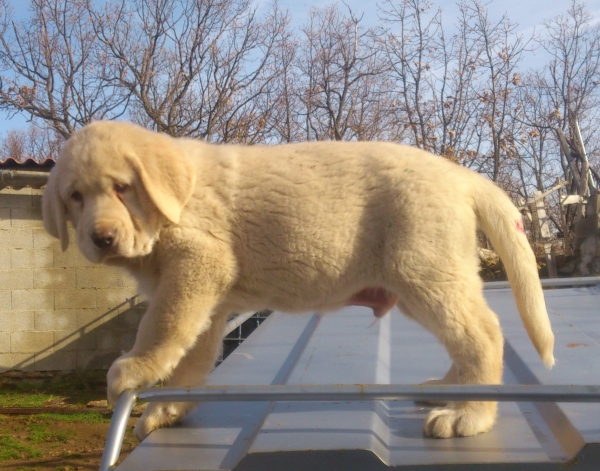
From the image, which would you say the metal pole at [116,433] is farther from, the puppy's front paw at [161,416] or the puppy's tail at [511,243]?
the puppy's tail at [511,243]

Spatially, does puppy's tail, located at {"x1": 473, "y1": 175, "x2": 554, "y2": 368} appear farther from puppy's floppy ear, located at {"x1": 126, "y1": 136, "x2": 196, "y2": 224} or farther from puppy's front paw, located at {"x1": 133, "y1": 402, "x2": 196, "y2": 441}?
puppy's front paw, located at {"x1": 133, "y1": 402, "x2": 196, "y2": 441}

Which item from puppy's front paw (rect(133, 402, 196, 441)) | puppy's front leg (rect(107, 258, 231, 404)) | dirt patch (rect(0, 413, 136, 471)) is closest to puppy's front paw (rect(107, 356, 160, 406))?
puppy's front leg (rect(107, 258, 231, 404))

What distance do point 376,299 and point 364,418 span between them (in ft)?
2.86

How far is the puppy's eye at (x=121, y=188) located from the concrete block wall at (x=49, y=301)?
8444mm

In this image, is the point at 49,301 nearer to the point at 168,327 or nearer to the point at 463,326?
the point at 168,327

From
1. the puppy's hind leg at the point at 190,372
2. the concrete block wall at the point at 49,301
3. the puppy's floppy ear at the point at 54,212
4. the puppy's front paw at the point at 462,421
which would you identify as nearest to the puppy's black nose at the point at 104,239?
the puppy's floppy ear at the point at 54,212

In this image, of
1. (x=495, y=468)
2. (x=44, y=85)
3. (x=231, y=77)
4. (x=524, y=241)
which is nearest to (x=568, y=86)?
(x=231, y=77)

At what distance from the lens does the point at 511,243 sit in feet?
9.14

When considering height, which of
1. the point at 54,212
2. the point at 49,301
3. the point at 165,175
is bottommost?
the point at 49,301

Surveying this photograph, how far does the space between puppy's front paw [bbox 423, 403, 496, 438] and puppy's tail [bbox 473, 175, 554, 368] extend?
1.55ft

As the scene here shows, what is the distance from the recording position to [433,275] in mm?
2598

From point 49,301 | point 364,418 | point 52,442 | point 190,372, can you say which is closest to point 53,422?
point 52,442

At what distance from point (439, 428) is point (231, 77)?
16.8m

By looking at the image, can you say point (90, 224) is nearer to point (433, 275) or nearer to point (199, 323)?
point (199, 323)
